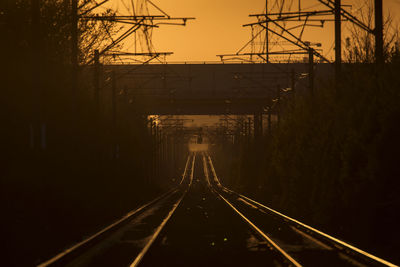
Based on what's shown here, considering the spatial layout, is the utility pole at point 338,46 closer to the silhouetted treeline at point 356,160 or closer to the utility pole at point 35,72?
the silhouetted treeline at point 356,160

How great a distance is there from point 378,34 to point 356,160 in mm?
4865

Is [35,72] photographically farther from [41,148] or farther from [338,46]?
[338,46]

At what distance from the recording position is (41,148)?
77.4 feet

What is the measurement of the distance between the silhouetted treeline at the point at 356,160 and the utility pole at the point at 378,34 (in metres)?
0.38

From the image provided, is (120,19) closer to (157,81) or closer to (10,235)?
(10,235)

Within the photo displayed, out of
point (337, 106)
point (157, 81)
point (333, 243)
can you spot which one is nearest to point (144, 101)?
point (157, 81)

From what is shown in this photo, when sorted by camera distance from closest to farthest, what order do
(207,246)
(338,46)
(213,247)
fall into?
(213,247), (207,246), (338,46)

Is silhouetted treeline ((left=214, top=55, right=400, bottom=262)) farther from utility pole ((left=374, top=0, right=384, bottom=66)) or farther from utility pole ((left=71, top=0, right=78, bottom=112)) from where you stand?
utility pole ((left=71, top=0, right=78, bottom=112))

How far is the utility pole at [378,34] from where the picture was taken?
2477 centimetres

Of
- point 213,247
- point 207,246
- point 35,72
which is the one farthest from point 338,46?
point 35,72

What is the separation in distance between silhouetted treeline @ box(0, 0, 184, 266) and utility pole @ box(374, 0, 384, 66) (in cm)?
1082

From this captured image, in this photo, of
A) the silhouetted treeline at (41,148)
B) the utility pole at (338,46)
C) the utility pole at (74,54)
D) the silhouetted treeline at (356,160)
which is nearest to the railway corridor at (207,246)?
the silhouetted treeline at (41,148)

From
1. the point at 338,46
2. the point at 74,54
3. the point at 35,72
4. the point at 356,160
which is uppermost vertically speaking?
the point at 338,46

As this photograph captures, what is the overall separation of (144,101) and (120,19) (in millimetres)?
59101
